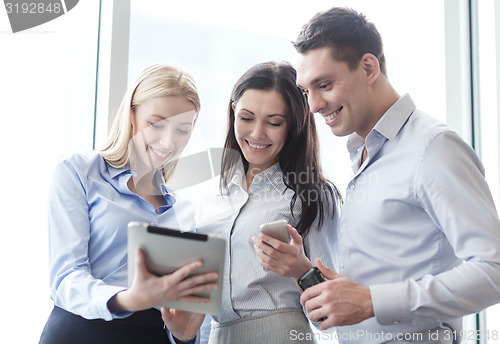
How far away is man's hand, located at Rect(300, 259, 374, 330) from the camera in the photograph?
116cm

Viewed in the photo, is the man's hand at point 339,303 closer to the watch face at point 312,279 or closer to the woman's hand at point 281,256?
the watch face at point 312,279

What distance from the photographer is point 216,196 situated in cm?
165

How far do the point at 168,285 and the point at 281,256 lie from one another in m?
0.36

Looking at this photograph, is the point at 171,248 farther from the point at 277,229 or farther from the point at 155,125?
the point at 155,125

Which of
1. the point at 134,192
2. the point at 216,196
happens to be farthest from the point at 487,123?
the point at 134,192

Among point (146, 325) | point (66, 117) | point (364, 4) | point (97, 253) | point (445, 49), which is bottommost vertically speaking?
point (146, 325)

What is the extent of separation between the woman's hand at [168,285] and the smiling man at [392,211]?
0.26m

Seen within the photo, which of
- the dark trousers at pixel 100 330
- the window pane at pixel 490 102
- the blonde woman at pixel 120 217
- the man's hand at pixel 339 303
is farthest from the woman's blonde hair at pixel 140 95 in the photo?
the window pane at pixel 490 102

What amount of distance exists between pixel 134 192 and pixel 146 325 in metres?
0.36

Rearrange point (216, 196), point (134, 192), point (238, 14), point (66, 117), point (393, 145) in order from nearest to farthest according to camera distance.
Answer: point (393, 145)
point (134, 192)
point (216, 196)
point (66, 117)
point (238, 14)

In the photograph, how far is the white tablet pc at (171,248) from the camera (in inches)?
41.4

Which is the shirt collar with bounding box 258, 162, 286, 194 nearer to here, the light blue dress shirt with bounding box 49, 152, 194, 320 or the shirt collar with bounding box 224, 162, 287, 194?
the shirt collar with bounding box 224, 162, 287, 194

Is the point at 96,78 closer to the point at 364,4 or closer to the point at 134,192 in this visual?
the point at 134,192

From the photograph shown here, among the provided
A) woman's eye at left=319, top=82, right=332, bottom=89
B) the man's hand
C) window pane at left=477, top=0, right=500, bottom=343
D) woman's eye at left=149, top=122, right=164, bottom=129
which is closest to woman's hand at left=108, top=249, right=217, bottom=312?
the man's hand
